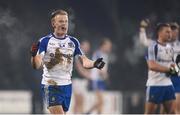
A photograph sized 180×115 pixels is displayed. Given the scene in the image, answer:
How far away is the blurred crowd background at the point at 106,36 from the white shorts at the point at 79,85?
0.67 metres

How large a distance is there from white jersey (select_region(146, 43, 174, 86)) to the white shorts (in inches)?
254

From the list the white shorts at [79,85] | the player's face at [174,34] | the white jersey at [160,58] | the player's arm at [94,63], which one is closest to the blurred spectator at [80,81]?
the white shorts at [79,85]

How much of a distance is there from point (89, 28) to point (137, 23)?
3.72ft

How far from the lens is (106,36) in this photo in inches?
871

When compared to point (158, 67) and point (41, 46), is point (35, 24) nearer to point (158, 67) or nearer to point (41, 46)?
point (158, 67)

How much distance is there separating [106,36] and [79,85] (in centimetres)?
133

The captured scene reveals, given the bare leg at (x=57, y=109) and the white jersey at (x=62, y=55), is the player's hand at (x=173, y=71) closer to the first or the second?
the white jersey at (x=62, y=55)

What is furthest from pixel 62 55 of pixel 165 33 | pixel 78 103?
pixel 78 103

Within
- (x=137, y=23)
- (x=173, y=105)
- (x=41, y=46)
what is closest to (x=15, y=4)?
(x=137, y=23)

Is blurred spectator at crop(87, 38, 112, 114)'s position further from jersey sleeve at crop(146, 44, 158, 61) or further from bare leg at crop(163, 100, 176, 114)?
jersey sleeve at crop(146, 44, 158, 61)

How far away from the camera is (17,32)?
19719 mm

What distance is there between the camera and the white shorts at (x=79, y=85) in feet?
72.1

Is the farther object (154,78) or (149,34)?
(149,34)

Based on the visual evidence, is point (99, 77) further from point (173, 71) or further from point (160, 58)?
point (173, 71)
